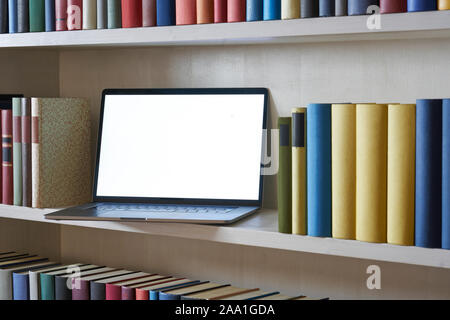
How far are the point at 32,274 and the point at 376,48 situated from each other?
899mm

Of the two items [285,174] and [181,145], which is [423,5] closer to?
[285,174]

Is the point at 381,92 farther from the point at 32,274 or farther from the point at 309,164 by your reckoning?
the point at 32,274

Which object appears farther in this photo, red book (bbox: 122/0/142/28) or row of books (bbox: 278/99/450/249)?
red book (bbox: 122/0/142/28)

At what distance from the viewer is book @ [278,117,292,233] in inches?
45.8

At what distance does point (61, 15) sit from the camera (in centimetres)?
140

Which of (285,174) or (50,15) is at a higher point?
(50,15)

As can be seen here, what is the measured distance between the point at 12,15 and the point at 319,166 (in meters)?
0.77

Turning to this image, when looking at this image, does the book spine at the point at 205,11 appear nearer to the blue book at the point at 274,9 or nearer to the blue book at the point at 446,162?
the blue book at the point at 274,9

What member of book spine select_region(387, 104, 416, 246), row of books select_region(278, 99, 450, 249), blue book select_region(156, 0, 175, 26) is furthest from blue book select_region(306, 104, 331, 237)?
blue book select_region(156, 0, 175, 26)

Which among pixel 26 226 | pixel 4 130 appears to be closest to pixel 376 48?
pixel 4 130

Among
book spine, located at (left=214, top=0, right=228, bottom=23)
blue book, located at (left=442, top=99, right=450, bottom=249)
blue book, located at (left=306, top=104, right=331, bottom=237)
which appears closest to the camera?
blue book, located at (left=442, top=99, right=450, bottom=249)

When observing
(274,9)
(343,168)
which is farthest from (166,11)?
(343,168)

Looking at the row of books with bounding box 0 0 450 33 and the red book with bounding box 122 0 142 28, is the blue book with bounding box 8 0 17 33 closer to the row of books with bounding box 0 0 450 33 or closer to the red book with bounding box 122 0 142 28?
the row of books with bounding box 0 0 450 33

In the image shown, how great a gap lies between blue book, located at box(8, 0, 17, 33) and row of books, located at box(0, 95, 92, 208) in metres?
0.16
